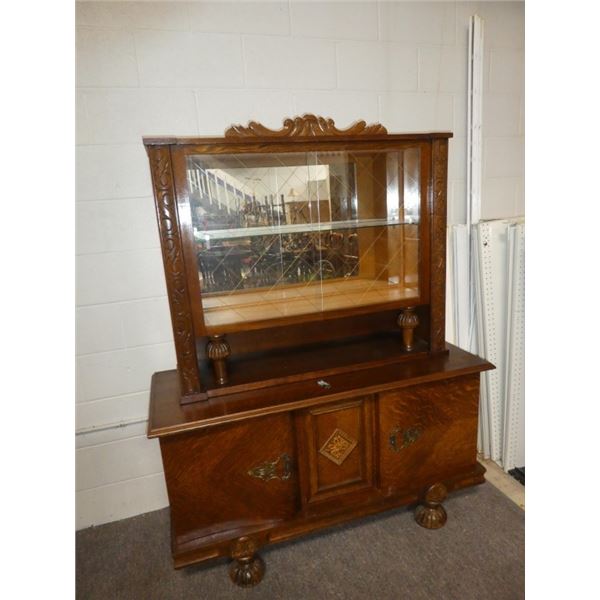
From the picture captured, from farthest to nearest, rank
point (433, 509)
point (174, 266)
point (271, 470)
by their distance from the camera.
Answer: point (433, 509) < point (271, 470) < point (174, 266)

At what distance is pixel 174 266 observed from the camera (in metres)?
1.30

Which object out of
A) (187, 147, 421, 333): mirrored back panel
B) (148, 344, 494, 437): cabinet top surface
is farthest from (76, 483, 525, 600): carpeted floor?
(187, 147, 421, 333): mirrored back panel

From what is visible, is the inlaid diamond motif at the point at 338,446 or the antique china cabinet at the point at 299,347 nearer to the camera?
the antique china cabinet at the point at 299,347

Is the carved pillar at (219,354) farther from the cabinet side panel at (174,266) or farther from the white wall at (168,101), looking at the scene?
the white wall at (168,101)

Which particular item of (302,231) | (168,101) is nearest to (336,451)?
(302,231)

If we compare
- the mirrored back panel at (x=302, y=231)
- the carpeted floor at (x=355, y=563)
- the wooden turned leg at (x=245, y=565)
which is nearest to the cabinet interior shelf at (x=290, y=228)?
the mirrored back panel at (x=302, y=231)

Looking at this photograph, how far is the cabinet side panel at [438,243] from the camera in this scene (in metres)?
1.50

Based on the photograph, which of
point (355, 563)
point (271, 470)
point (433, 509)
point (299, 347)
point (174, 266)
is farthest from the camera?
point (299, 347)

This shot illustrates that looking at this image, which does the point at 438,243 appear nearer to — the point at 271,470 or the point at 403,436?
the point at 403,436

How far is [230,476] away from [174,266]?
0.74m

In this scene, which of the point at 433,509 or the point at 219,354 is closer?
the point at 219,354

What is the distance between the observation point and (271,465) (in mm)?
1404

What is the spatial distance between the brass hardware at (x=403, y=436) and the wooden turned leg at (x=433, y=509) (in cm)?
23
